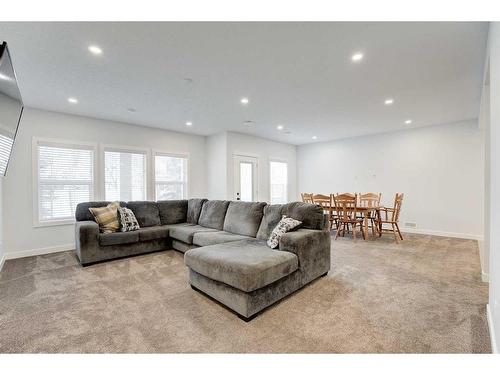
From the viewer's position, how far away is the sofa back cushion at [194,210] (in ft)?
14.8

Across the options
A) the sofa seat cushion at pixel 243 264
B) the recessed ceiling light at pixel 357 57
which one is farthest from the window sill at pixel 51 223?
the recessed ceiling light at pixel 357 57

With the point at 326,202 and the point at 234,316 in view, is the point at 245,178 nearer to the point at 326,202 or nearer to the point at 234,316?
the point at 326,202

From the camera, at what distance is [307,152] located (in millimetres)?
7598

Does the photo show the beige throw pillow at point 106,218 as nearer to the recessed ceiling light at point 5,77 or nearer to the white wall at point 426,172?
the recessed ceiling light at point 5,77

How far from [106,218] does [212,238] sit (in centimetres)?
176

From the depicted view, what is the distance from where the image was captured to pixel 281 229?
105 inches

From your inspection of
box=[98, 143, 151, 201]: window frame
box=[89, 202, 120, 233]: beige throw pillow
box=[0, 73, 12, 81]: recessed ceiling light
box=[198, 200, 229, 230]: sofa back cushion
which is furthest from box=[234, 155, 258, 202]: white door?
box=[0, 73, 12, 81]: recessed ceiling light

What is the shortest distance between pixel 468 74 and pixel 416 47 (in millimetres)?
1204

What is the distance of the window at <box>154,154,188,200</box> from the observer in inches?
215

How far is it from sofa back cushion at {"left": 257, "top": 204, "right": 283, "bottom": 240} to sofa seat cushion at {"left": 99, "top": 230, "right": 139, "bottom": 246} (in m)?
2.00

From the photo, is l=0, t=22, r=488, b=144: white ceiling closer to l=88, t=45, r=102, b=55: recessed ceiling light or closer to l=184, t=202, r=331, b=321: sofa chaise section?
l=88, t=45, r=102, b=55: recessed ceiling light

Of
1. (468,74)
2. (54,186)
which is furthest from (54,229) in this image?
(468,74)

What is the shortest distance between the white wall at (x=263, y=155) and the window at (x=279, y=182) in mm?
163

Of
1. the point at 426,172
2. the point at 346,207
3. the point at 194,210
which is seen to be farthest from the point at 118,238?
the point at 426,172
